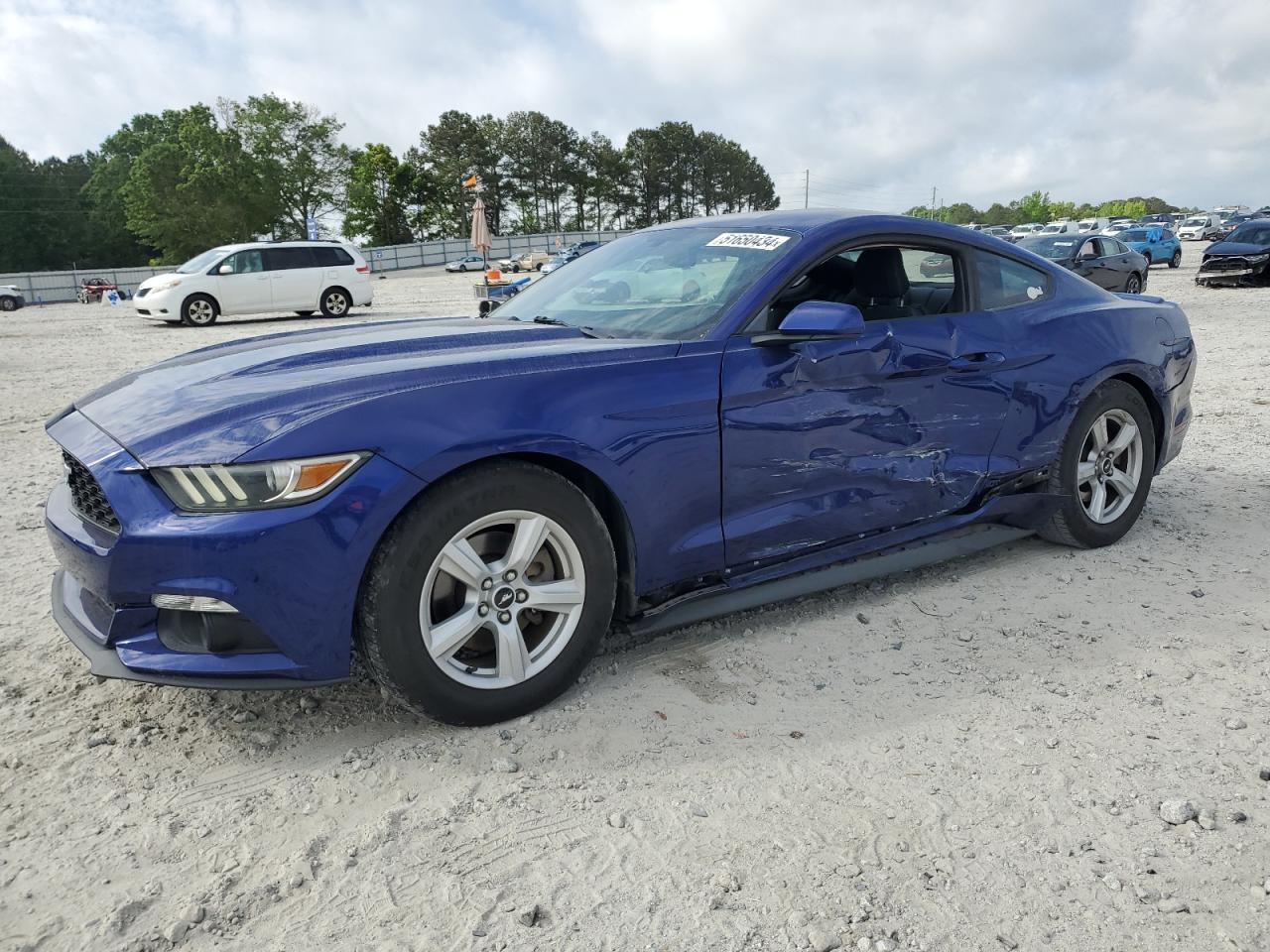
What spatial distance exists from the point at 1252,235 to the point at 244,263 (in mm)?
22166

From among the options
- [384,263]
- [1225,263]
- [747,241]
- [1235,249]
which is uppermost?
[384,263]

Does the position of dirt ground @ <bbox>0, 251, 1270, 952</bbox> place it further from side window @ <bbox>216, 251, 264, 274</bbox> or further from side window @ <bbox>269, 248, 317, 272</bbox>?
side window @ <bbox>269, 248, 317, 272</bbox>

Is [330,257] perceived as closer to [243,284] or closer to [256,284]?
[256,284]

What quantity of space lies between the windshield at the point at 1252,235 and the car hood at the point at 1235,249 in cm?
13

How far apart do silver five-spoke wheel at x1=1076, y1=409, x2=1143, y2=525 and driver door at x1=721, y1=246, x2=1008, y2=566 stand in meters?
0.71

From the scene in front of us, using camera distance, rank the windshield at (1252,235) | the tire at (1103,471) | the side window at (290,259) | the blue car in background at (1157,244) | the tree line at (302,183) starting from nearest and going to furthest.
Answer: the tire at (1103,471)
the side window at (290,259)
the windshield at (1252,235)
the blue car in background at (1157,244)
the tree line at (302,183)

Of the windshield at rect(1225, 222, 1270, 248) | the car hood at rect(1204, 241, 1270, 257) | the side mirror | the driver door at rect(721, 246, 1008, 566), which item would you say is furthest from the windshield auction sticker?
the windshield at rect(1225, 222, 1270, 248)

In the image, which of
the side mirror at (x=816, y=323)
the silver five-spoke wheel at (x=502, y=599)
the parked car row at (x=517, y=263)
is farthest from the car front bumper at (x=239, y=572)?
the parked car row at (x=517, y=263)

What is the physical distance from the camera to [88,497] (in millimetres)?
2551

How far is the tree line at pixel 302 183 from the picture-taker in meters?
63.4

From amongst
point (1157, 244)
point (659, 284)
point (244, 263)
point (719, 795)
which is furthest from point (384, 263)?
point (719, 795)

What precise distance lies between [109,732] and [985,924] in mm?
2383

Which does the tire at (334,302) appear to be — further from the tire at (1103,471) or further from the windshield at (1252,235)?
the windshield at (1252,235)

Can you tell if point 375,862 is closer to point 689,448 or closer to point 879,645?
point 689,448
